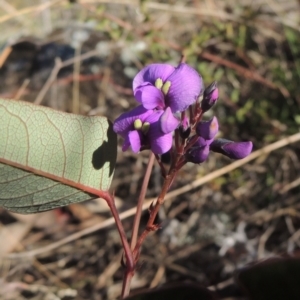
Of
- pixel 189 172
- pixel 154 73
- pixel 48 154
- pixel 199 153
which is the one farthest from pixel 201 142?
pixel 189 172

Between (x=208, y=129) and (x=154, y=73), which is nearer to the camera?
(x=208, y=129)

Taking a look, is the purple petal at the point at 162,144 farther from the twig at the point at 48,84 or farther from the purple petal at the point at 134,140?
the twig at the point at 48,84

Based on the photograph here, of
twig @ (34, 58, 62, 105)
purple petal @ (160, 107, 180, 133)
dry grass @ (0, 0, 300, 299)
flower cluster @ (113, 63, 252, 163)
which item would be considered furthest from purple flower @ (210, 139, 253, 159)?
twig @ (34, 58, 62, 105)

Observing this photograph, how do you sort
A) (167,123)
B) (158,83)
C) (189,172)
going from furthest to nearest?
(189,172), (158,83), (167,123)

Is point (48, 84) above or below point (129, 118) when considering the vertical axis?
below

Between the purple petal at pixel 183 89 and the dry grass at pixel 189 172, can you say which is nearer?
the purple petal at pixel 183 89

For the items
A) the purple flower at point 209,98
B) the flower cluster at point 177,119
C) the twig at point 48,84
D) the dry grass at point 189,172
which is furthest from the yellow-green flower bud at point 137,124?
the twig at point 48,84

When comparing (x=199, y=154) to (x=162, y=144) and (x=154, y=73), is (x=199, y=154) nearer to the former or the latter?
(x=162, y=144)
